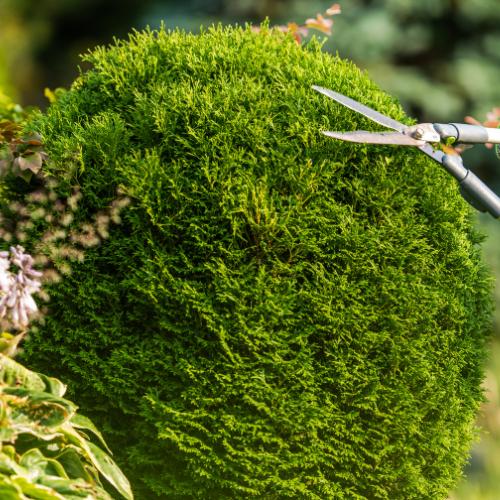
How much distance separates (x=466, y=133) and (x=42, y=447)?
2.01m

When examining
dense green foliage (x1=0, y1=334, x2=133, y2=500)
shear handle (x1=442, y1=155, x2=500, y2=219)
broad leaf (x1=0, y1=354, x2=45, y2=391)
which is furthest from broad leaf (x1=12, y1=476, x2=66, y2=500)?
shear handle (x1=442, y1=155, x2=500, y2=219)

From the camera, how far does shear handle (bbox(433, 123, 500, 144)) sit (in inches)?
117

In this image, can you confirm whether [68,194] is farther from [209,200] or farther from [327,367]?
[327,367]

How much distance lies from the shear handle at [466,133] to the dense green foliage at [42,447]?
1731mm

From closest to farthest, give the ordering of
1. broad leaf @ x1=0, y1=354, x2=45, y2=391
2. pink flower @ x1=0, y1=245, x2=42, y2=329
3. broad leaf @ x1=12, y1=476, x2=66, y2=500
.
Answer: broad leaf @ x1=12, y1=476, x2=66, y2=500 < pink flower @ x1=0, y1=245, x2=42, y2=329 < broad leaf @ x1=0, y1=354, x2=45, y2=391

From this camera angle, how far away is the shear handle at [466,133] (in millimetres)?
A: 2980

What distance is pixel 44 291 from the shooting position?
312 cm

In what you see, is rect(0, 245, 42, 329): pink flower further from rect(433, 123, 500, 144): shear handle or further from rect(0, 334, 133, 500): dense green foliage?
rect(433, 123, 500, 144): shear handle

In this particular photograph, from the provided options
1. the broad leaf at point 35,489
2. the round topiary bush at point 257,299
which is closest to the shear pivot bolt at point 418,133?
the round topiary bush at point 257,299

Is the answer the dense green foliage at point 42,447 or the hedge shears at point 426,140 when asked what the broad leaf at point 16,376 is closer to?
the dense green foliage at point 42,447

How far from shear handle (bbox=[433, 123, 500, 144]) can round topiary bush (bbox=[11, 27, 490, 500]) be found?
20 centimetres

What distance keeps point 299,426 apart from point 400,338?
539mm

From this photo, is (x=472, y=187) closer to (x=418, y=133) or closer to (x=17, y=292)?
(x=418, y=133)

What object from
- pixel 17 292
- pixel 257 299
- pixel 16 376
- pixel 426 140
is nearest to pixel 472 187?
pixel 426 140
